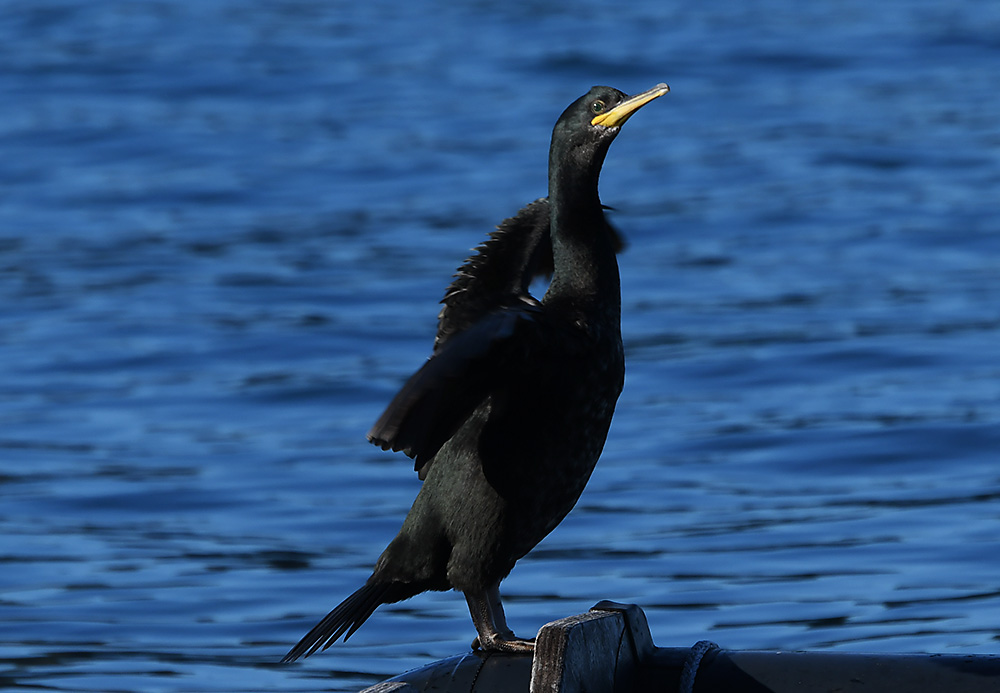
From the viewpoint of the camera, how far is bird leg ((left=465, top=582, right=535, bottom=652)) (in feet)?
12.9

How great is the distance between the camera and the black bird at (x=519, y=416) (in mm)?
3896

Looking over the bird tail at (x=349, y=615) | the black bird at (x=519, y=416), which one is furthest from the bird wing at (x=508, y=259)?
the bird tail at (x=349, y=615)

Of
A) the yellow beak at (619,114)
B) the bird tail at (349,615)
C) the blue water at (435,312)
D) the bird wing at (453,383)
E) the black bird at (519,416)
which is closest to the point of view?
the bird wing at (453,383)

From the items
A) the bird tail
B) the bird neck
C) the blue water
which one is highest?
the bird neck

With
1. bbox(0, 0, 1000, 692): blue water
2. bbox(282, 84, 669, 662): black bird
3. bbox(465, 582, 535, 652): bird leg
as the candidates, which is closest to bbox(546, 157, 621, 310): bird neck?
bbox(282, 84, 669, 662): black bird

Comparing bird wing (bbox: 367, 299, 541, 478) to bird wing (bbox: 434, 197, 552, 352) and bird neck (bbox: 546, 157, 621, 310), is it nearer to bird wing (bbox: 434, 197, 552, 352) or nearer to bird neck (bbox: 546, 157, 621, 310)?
bird neck (bbox: 546, 157, 621, 310)

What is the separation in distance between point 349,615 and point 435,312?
8.51m

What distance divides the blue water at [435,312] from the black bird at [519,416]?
2109 mm

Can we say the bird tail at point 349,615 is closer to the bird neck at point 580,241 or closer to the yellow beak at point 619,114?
the bird neck at point 580,241

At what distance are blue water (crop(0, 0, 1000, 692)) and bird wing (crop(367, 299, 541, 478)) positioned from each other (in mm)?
2442

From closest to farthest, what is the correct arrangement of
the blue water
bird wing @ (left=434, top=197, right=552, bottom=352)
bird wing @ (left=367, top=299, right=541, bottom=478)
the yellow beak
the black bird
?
bird wing @ (left=367, top=299, right=541, bottom=478), the black bird, the yellow beak, bird wing @ (left=434, top=197, right=552, bottom=352), the blue water

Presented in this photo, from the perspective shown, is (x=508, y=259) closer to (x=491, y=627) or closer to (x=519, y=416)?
(x=519, y=416)

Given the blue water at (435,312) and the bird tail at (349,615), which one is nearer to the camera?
the bird tail at (349,615)

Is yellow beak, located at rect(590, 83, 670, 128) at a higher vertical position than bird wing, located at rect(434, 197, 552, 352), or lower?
higher
